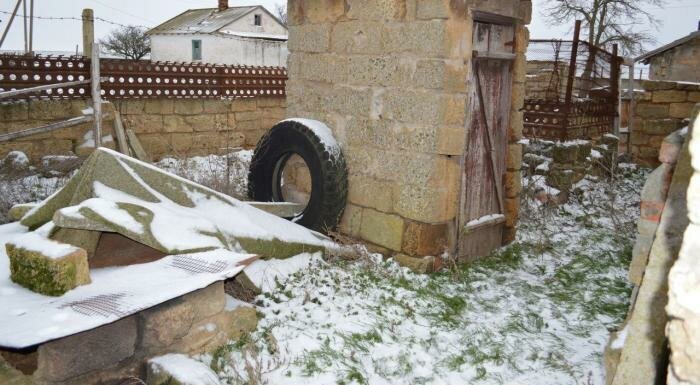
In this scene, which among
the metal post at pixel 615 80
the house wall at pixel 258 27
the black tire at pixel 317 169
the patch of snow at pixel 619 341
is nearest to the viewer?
the patch of snow at pixel 619 341

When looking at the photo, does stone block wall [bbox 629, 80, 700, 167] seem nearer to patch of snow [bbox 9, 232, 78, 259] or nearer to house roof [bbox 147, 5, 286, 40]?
patch of snow [bbox 9, 232, 78, 259]

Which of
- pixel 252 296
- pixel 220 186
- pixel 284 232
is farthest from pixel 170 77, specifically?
pixel 252 296

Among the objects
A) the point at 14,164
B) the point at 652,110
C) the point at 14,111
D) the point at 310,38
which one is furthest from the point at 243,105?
the point at 652,110

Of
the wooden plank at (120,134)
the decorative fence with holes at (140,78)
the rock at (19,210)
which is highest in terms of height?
the decorative fence with holes at (140,78)

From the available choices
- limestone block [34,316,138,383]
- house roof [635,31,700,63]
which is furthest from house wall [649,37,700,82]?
limestone block [34,316,138,383]

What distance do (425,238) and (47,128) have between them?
17.9 ft

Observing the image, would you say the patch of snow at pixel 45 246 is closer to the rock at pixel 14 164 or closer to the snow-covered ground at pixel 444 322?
the snow-covered ground at pixel 444 322

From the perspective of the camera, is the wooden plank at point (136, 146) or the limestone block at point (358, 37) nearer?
the limestone block at point (358, 37)

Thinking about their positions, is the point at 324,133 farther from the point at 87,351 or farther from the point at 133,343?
the point at 87,351

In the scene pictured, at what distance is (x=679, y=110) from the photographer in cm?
955

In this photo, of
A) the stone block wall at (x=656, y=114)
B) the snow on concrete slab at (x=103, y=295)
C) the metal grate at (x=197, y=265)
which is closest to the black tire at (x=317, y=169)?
the snow on concrete slab at (x=103, y=295)

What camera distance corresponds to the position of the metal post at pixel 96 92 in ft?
25.1

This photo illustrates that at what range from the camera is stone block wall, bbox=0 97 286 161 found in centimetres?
755

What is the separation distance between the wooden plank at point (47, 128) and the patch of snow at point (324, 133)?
3.91 metres
